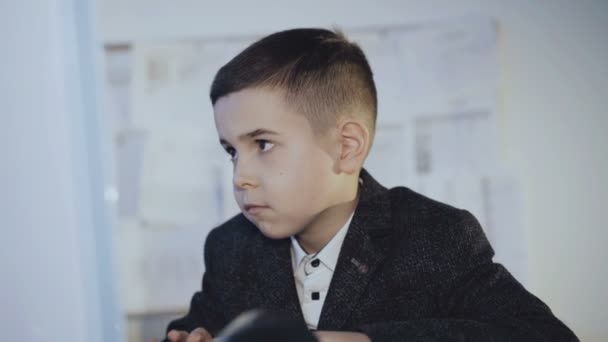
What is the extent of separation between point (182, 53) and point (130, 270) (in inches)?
17.8

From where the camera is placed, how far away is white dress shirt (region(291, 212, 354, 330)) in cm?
63

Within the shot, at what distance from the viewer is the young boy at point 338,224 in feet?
1.76

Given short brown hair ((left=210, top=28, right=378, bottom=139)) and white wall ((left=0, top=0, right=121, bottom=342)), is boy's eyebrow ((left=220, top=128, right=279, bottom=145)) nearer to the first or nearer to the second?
short brown hair ((left=210, top=28, right=378, bottom=139))

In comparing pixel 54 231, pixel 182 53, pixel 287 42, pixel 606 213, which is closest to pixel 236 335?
pixel 54 231

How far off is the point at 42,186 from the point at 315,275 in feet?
1.08

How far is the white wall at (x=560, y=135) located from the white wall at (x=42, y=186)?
0.61m

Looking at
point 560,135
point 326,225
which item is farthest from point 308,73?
point 560,135

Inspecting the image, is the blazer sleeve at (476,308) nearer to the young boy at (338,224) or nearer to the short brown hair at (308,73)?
the young boy at (338,224)

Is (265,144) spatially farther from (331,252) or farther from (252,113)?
(331,252)

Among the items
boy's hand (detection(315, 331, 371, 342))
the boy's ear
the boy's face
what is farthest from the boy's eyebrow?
boy's hand (detection(315, 331, 371, 342))

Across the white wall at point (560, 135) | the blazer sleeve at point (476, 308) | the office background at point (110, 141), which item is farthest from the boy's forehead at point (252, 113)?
the white wall at point (560, 135)

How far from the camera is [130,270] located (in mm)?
1044

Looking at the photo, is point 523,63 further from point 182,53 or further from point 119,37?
point 119,37

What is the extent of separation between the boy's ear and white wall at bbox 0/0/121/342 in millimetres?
296
